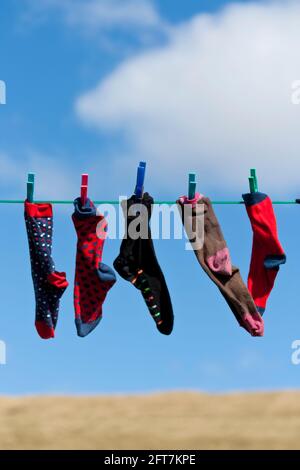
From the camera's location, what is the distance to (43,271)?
17.4 feet

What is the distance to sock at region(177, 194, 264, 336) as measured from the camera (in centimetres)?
513

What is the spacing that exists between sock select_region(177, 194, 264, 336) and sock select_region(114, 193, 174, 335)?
0.27m

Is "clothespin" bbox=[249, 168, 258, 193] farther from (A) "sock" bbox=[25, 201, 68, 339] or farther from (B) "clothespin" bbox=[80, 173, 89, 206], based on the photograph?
(A) "sock" bbox=[25, 201, 68, 339]

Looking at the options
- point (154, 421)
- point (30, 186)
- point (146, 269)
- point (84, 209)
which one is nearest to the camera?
point (30, 186)

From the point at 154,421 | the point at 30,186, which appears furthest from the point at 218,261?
the point at 154,421

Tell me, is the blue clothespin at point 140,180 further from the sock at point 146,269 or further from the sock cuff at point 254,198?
the sock cuff at point 254,198

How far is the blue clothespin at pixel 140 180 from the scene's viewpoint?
4.99m

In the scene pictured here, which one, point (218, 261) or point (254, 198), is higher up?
point (254, 198)

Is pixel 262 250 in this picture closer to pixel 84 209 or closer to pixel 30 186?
pixel 84 209

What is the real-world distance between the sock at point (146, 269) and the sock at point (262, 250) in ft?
1.99

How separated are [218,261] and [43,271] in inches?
45.7

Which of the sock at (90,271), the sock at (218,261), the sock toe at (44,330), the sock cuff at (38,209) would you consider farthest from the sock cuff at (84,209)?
the sock toe at (44,330)

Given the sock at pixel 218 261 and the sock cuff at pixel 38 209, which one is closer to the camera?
→ the sock at pixel 218 261

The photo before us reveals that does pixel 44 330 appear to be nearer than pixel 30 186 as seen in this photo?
No
